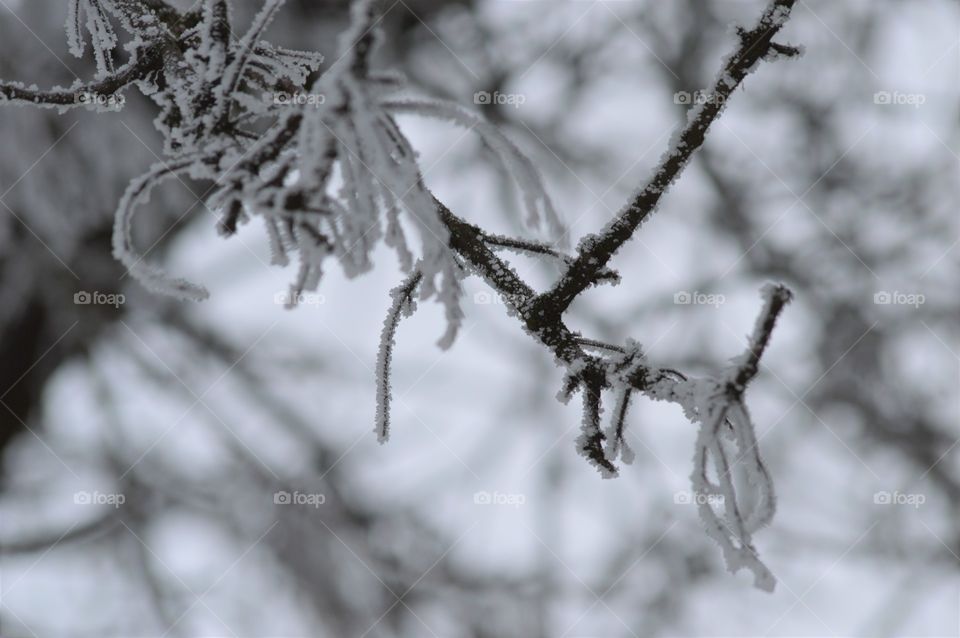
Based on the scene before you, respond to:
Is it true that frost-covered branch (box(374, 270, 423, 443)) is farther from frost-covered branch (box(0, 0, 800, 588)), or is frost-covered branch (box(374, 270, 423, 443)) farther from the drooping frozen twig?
the drooping frozen twig

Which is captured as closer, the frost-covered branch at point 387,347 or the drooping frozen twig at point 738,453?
the drooping frozen twig at point 738,453

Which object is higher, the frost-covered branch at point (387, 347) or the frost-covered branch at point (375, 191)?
the frost-covered branch at point (375, 191)

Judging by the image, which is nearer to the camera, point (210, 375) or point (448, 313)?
point (448, 313)

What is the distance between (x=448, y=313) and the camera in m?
0.79

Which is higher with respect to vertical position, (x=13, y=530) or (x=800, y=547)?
(x=800, y=547)

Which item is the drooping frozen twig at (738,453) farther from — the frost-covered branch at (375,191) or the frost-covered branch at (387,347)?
the frost-covered branch at (387,347)

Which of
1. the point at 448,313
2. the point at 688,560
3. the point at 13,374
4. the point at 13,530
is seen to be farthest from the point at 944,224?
the point at 13,530

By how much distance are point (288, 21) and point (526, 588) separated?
218 inches

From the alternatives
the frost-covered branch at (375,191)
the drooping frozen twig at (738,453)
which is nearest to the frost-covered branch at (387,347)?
the frost-covered branch at (375,191)

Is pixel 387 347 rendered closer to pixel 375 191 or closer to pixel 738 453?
pixel 375 191

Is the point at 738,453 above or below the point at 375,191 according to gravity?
below

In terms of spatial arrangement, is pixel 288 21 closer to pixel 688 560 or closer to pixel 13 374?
pixel 13 374

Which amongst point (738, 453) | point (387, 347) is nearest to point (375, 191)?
point (387, 347)

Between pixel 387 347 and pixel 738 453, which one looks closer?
pixel 738 453
